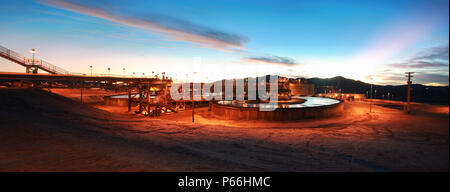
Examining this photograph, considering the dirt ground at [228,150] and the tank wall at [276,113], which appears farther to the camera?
the tank wall at [276,113]

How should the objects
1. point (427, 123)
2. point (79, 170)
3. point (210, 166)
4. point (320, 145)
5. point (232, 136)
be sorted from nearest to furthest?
point (427, 123) → point (79, 170) → point (210, 166) → point (320, 145) → point (232, 136)

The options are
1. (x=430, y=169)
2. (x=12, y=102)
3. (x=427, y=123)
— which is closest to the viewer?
(x=430, y=169)

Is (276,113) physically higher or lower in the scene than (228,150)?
higher

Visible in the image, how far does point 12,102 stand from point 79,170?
859 inches

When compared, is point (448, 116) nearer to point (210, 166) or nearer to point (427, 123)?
point (427, 123)

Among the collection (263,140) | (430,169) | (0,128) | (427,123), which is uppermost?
(427,123)

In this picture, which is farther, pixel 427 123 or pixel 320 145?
pixel 320 145

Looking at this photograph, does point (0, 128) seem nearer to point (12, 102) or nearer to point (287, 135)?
point (12, 102)

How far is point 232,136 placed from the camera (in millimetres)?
15305

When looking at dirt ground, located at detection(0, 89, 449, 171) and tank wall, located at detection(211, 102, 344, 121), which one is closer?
dirt ground, located at detection(0, 89, 449, 171)

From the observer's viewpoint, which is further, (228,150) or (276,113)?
(276,113)

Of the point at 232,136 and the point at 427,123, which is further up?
the point at 427,123
